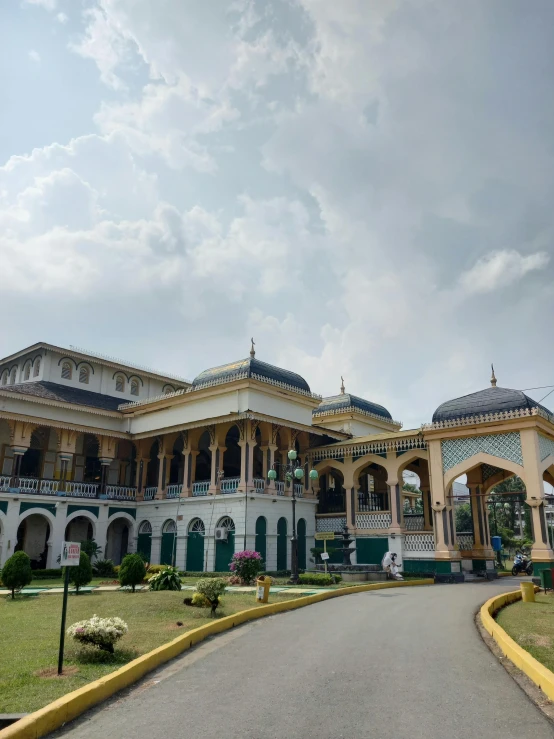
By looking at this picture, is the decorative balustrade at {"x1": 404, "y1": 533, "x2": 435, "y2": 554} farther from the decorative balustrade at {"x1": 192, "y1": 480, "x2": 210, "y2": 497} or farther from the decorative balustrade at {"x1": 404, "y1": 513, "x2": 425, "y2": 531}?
the decorative balustrade at {"x1": 192, "y1": 480, "x2": 210, "y2": 497}

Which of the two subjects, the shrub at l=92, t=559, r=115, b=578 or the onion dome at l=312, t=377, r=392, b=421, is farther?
the onion dome at l=312, t=377, r=392, b=421

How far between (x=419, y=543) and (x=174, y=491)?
38.1 feet

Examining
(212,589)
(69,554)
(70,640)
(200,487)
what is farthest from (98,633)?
(200,487)

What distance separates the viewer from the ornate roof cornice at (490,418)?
21984 mm

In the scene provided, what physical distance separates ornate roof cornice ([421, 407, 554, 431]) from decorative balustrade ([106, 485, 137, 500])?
14750 mm

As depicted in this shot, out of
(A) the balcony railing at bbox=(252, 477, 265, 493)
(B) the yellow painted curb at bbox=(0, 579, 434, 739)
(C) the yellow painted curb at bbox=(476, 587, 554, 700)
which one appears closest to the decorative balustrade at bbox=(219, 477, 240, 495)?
(A) the balcony railing at bbox=(252, 477, 265, 493)

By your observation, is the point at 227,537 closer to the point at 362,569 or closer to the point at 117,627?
the point at 362,569

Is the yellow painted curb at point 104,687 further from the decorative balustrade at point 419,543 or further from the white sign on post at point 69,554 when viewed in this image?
the decorative balustrade at point 419,543

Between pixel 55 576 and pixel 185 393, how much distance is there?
381 inches

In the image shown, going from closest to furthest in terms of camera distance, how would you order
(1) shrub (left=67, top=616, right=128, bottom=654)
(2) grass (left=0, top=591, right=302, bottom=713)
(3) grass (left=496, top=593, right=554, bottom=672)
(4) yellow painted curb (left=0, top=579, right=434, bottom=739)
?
(4) yellow painted curb (left=0, top=579, right=434, bottom=739), (2) grass (left=0, top=591, right=302, bottom=713), (1) shrub (left=67, top=616, right=128, bottom=654), (3) grass (left=496, top=593, right=554, bottom=672)

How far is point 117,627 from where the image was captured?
329 inches

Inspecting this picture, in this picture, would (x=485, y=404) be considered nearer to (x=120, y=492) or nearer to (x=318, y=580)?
(x=318, y=580)

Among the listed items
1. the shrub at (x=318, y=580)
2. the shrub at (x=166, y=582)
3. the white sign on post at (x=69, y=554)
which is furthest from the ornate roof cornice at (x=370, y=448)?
the white sign on post at (x=69, y=554)

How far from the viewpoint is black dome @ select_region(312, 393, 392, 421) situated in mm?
34125
